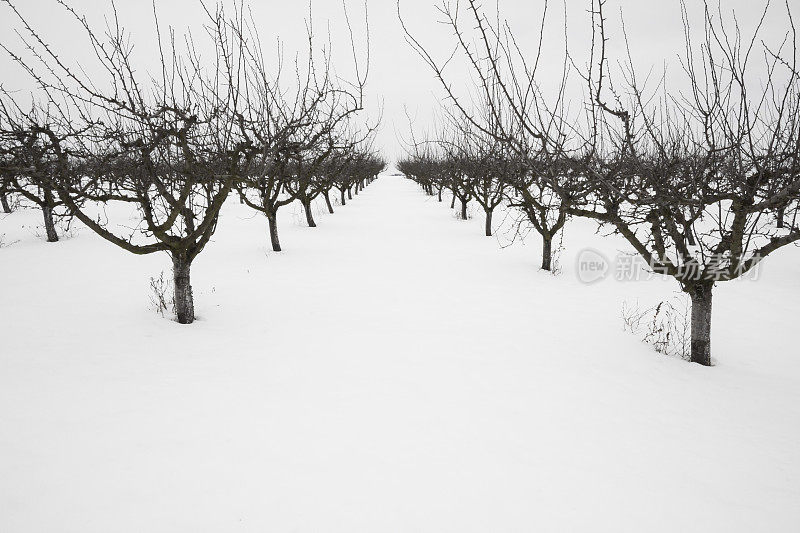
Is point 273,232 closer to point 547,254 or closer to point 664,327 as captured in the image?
point 547,254

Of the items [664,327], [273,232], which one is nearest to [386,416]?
[664,327]

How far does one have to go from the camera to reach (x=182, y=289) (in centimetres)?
502

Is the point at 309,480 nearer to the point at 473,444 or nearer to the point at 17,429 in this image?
the point at 473,444

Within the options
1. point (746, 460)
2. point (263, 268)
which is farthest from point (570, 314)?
point (263, 268)

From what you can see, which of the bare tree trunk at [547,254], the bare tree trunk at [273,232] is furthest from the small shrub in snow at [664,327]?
the bare tree trunk at [273,232]

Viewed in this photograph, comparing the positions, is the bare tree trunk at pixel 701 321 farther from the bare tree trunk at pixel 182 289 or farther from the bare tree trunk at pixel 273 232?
the bare tree trunk at pixel 273 232

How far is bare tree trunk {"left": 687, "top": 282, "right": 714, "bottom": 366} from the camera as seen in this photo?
4.14 m

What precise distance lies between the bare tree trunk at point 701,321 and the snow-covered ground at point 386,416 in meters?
0.21

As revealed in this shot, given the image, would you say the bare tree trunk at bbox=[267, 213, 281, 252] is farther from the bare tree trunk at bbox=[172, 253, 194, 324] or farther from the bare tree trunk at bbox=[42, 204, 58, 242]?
the bare tree trunk at bbox=[42, 204, 58, 242]

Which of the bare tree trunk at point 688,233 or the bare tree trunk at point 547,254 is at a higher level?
the bare tree trunk at point 688,233

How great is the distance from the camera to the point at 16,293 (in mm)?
6426

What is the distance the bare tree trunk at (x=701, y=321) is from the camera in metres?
4.14

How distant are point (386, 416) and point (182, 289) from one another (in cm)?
344

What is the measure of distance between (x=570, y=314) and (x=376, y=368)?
3.44 metres
